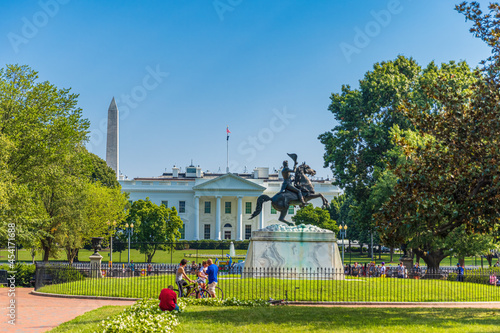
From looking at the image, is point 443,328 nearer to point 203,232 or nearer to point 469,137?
point 469,137

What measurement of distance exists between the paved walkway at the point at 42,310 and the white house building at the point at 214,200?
66.7 m

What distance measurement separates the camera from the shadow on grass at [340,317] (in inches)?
471

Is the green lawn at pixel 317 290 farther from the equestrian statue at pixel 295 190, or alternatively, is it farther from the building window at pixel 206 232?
the building window at pixel 206 232

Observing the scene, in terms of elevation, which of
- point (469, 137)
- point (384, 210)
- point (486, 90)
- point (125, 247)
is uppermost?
point (486, 90)

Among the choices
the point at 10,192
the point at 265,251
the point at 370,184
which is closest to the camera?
the point at 265,251

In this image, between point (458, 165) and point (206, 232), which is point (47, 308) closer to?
point (458, 165)

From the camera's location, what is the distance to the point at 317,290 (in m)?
18.7

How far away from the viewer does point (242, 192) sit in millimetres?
88375

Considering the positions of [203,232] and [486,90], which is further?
[203,232]

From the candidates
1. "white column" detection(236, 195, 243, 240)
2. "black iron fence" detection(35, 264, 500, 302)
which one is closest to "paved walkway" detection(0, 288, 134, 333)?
"black iron fence" detection(35, 264, 500, 302)

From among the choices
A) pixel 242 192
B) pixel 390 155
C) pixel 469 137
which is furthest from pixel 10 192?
pixel 242 192

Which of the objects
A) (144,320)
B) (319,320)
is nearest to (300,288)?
(319,320)

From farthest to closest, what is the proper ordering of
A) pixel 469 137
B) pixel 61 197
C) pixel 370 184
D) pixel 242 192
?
pixel 242 192 → pixel 370 184 → pixel 61 197 → pixel 469 137

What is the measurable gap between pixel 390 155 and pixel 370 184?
5094 millimetres
